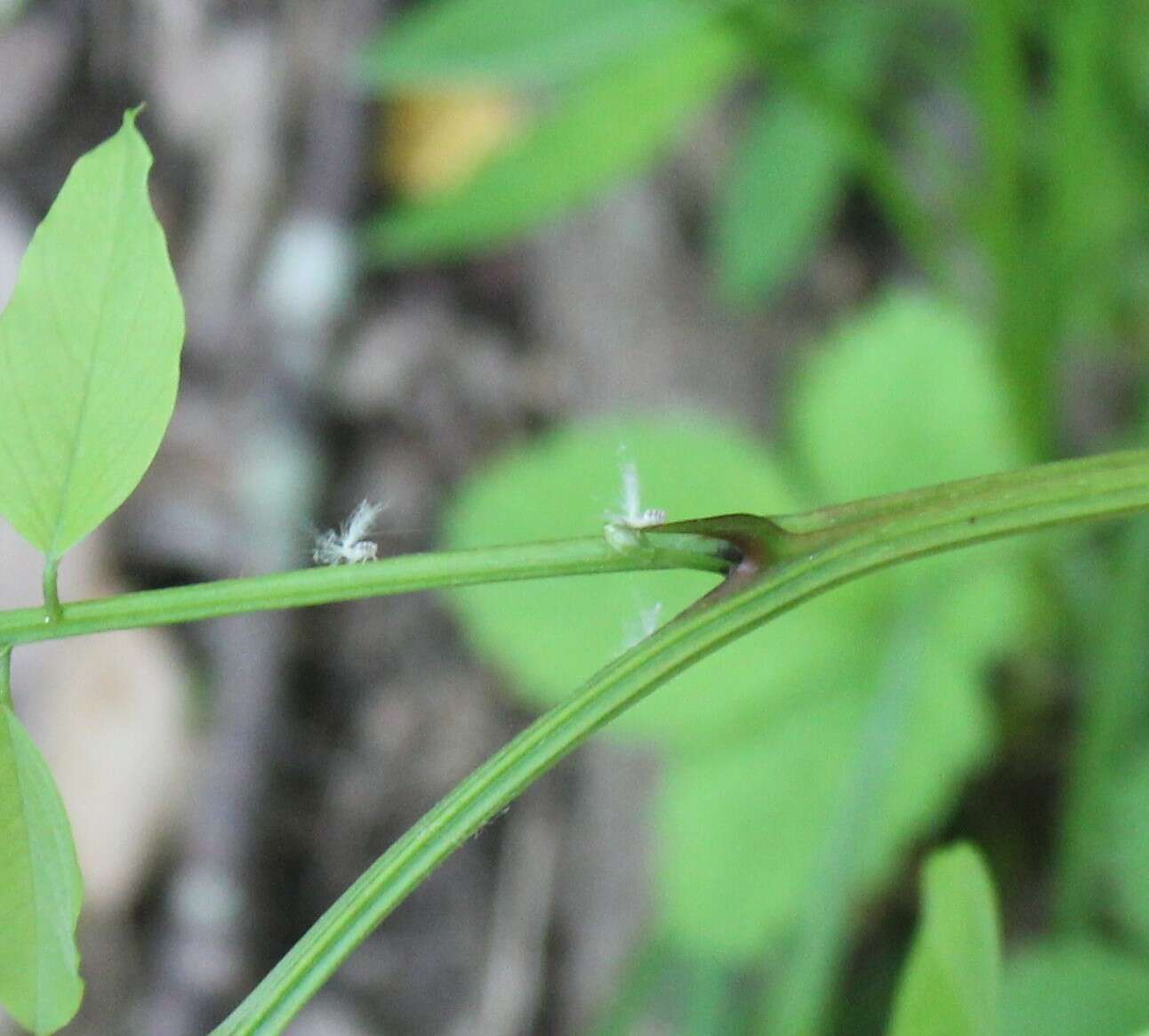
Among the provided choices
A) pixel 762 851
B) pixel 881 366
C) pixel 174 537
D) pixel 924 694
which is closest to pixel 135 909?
pixel 174 537

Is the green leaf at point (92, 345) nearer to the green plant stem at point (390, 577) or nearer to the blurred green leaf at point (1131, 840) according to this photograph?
the green plant stem at point (390, 577)

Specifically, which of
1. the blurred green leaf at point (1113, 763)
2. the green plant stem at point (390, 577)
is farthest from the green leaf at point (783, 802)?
the green plant stem at point (390, 577)

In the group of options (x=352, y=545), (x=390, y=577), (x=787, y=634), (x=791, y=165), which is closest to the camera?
(x=390, y=577)

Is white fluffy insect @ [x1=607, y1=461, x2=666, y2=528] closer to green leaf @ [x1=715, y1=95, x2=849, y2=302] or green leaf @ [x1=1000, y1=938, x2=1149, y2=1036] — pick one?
green leaf @ [x1=1000, y1=938, x2=1149, y2=1036]

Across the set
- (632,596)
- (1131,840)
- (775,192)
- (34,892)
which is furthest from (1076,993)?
(775,192)

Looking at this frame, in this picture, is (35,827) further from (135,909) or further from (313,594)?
(135,909)

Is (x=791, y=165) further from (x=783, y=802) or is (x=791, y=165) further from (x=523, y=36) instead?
(x=783, y=802)
